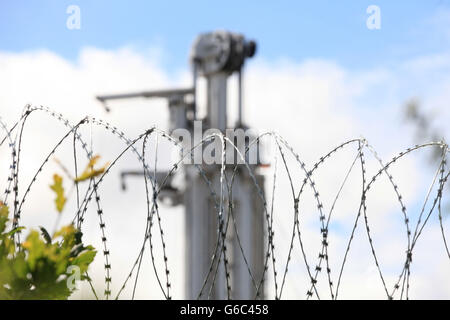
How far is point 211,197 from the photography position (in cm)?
2484

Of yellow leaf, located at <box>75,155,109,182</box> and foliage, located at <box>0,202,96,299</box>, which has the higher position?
yellow leaf, located at <box>75,155,109,182</box>

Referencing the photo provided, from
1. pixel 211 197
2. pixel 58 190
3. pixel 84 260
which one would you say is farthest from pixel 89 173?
pixel 211 197

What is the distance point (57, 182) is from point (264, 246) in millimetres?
21292

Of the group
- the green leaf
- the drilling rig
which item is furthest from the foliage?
the drilling rig

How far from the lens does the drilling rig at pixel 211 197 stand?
2453cm

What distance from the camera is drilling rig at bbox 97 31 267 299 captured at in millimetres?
24531

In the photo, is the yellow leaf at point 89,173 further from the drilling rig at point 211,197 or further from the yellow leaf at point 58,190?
the drilling rig at point 211,197

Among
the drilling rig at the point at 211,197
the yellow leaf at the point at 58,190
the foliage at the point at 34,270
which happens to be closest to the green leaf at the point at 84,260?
the foliage at the point at 34,270

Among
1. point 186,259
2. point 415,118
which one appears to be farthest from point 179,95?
point 415,118

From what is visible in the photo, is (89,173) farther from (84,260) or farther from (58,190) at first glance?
(84,260)

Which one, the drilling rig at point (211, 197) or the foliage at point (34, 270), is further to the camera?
the drilling rig at point (211, 197)

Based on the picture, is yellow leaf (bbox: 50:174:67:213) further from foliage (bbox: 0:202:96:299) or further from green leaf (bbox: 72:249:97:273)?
green leaf (bbox: 72:249:97:273)

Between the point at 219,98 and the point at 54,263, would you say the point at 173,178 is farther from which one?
the point at 54,263
